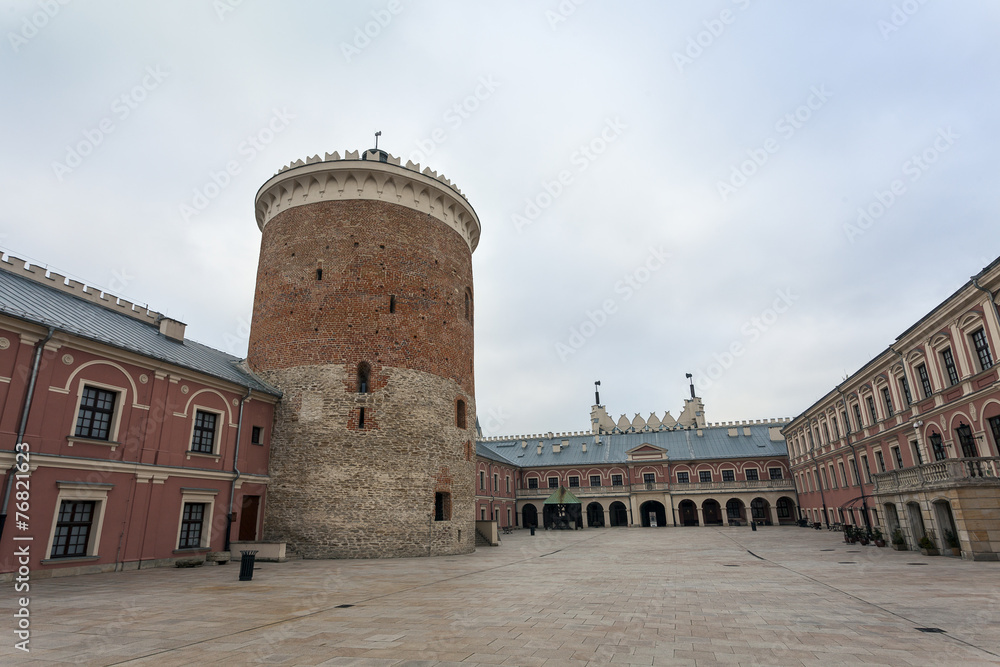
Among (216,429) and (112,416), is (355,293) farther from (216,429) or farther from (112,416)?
(112,416)

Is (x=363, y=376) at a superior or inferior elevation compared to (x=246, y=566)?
superior

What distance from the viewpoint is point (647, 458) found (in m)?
55.5

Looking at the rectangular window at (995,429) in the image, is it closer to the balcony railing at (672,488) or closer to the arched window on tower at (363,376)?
the arched window on tower at (363,376)

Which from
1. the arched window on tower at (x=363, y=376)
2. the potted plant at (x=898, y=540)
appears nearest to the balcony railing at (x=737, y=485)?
the potted plant at (x=898, y=540)

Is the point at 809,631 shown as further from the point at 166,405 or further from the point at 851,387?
the point at 851,387

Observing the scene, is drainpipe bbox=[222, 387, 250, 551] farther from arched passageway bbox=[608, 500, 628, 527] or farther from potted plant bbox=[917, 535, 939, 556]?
arched passageway bbox=[608, 500, 628, 527]

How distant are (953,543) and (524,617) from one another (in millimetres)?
16678

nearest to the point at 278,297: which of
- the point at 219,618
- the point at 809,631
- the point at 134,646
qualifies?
the point at 219,618

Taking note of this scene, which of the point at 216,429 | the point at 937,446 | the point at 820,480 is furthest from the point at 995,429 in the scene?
the point at 216,429

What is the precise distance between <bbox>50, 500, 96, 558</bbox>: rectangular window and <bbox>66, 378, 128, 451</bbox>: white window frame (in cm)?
164

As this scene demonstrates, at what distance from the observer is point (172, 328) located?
2181cm

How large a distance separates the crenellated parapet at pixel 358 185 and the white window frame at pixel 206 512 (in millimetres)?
12752

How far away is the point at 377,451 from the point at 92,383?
31.7 feet

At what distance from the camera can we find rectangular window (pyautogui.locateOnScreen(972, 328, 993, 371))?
60.4 feet
